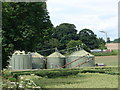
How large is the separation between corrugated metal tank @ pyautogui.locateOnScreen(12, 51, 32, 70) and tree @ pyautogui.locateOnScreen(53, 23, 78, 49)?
47.8 m

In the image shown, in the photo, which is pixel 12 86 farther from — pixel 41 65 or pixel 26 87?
pixel 41 65

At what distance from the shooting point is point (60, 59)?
125ft

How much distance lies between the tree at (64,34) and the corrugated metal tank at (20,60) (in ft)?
157

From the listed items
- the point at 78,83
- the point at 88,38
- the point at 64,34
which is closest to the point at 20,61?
the point at 78,83

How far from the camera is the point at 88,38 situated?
251ft

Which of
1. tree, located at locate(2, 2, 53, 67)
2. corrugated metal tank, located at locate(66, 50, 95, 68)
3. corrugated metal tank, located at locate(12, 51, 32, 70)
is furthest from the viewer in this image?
corrugated metal tank, located at locate(66, 50, 95, 68)

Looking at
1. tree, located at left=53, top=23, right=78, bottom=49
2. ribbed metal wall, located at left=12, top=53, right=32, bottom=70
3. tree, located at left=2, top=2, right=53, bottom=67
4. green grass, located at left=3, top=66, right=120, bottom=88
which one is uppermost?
tree, located at left=53, top=23, right=78, bottom=49

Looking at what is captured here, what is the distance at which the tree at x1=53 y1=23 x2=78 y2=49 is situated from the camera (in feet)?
263

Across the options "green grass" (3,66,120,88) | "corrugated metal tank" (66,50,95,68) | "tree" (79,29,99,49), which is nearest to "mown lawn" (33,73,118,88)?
"green grass" (3,66,120,88)

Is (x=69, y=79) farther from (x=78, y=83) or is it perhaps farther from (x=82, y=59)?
(x=82, y=59)

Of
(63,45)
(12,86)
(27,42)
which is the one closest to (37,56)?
(27,42)

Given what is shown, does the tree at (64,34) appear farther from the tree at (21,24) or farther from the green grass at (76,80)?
the tree at (21,24)

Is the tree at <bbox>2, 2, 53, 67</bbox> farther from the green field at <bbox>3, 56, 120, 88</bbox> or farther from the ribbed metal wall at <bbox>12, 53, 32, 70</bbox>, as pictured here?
the ribbed metal wall at <bbox>12, 53, 32, 70</bbox>

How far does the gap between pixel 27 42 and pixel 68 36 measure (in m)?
58.8
